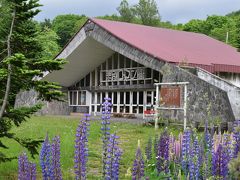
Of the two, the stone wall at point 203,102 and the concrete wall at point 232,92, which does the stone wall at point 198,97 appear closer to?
the stone wall at point 203,102

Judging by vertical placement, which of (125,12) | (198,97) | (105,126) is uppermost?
(125,12)

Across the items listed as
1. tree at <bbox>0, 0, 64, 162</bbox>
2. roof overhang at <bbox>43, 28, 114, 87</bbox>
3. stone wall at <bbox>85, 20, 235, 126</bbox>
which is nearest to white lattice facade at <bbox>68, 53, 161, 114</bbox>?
roof overhang at <bbox>43, 28, 114, 87</bbox>

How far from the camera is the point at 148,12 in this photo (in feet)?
218

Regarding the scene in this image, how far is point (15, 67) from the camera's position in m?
6.21

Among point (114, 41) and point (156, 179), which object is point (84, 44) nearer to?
point (114, 41)

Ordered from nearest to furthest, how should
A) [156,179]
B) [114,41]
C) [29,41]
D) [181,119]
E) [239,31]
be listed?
[156,179]
[29,41]
[181,119]
[114,41]
[239,31]

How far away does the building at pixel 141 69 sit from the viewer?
61.2 feet

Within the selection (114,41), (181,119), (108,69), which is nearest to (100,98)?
(108,69)

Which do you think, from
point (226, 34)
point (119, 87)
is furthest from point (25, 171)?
point (226, 34)

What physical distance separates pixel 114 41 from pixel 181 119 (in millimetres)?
6683

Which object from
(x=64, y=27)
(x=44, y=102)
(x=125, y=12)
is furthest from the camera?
(x=64, y=27)

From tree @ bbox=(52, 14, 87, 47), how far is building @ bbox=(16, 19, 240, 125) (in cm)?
4423

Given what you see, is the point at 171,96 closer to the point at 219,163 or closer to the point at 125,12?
the point at 219,163

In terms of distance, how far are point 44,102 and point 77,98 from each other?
2906mm
